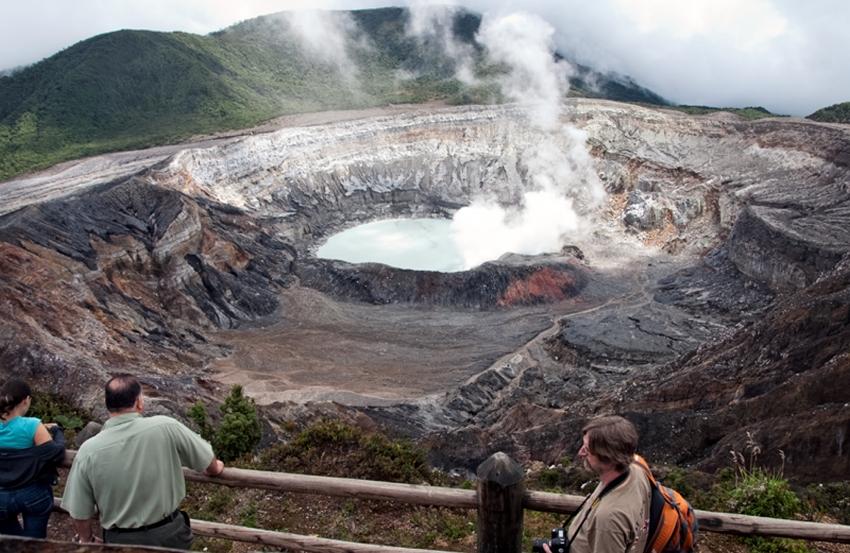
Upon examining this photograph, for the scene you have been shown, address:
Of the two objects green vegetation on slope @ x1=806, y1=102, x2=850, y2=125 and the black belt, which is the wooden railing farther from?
green vegetation on slope @ x1=806, y1=102, x2=850, y2=125

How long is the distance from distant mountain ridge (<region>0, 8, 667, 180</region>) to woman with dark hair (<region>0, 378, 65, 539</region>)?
50.6 metres

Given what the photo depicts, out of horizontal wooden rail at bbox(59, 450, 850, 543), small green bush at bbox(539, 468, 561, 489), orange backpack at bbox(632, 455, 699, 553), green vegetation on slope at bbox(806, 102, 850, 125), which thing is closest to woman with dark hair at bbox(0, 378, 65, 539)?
horizontal wooden rail at bbox(59, 450, 850, 543)

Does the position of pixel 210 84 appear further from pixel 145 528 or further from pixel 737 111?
pixel 145 528

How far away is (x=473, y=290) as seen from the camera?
3556 centimetres

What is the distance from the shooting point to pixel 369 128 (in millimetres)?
59156

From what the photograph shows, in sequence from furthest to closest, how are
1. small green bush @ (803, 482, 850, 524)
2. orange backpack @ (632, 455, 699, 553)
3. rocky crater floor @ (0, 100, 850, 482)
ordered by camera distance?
rocky crater floor @ (0, 100, 850, 482)
small green bush @ (803, 482, 850, 524)
orange backpack @ (632, 455, 699, 553)

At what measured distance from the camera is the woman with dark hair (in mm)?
5078

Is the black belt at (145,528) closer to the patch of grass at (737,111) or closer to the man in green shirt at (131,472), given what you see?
the man in green shirt at (131,472)

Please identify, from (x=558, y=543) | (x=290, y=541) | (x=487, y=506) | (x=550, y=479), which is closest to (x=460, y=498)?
(x=487, y=506)

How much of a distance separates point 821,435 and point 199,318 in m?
26.8

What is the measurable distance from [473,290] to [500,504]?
30.6m

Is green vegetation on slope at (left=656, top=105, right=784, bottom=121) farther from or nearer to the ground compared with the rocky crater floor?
farther from the ground

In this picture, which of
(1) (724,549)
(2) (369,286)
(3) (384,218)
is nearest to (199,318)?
(2) (369,286)

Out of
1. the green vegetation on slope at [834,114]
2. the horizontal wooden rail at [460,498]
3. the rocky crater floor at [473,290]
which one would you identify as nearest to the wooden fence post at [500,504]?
the horizontal wooden rail at [460,498]
